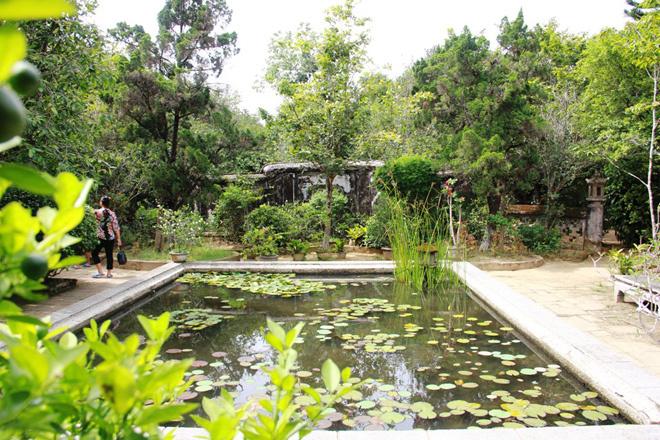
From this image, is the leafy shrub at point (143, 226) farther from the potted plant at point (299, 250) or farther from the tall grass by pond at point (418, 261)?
the tall grass by pond at point (418, 261)

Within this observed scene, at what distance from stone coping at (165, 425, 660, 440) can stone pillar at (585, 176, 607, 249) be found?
744 centimetres

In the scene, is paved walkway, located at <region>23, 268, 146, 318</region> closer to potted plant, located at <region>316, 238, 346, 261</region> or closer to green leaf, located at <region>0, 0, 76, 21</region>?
potted plant, located at <region>316, 238, 346, 261</region>

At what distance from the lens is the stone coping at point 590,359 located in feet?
7.79

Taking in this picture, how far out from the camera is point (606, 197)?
870cm

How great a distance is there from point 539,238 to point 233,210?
17.9 ft

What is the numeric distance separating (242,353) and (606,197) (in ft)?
25.7

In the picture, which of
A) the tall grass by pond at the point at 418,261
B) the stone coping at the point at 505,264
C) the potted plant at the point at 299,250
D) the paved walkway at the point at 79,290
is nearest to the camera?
the paved walkway at the point at 79,290

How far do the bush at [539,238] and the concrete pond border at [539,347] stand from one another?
2.30m

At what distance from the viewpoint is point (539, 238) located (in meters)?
8.26

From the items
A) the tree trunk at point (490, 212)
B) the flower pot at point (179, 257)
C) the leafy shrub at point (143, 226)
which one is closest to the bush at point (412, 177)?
the tree trunk at point (490, 212)

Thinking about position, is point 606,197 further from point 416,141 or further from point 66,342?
point 66,342

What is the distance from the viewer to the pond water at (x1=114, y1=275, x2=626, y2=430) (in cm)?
249

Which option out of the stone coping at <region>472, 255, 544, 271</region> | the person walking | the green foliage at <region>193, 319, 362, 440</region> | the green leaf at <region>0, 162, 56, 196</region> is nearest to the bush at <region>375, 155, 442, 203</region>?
the stone coping at <region>472, 255, 544, 271</region>

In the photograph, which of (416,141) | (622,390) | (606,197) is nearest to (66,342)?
(622,390)
